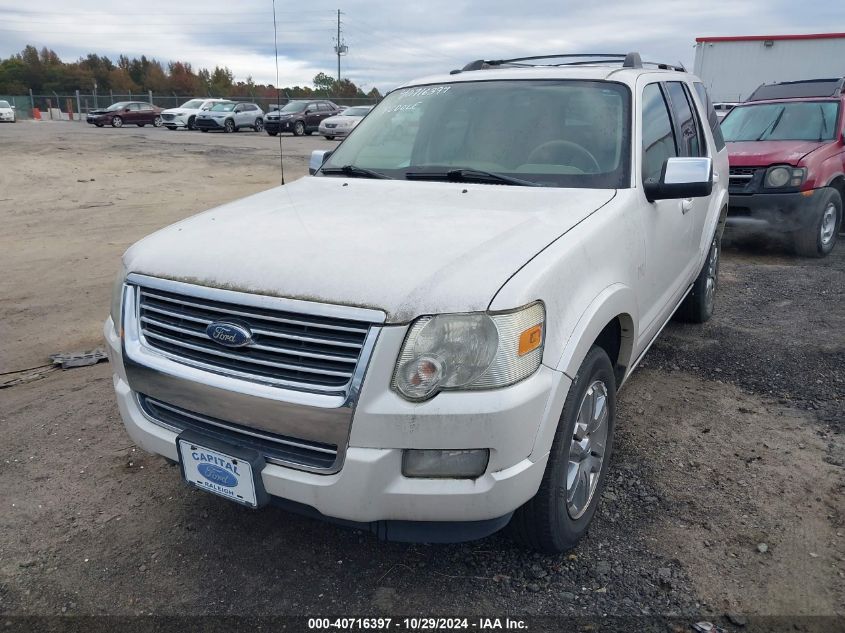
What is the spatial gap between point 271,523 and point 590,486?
1.36m

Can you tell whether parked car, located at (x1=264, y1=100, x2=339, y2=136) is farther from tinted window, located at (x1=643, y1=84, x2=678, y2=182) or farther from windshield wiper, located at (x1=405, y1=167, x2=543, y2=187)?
windshield wiper, located at (x1=405, y1=167, x2=543, y2=187)

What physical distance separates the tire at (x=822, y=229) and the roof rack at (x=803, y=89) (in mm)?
2099

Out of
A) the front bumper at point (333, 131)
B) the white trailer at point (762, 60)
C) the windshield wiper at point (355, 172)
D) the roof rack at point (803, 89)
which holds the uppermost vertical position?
the white trailer at point (762, 60)

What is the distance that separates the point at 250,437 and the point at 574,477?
123cm

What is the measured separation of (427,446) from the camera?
2074 millimetres

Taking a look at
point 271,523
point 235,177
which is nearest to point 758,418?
point 271,523

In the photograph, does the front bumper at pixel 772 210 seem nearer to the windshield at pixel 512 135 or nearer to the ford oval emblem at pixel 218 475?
the windshield at pixel 512 135

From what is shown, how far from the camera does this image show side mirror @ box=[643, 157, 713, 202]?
3.14m

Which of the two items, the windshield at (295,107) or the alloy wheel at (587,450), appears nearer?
the alloy wheel at (587,450)

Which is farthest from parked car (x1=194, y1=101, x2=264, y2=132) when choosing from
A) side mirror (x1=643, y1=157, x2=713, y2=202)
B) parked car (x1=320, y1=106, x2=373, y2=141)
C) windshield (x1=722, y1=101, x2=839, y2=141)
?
side mirror (x1=643, y1=157, x2=713, y2=202)

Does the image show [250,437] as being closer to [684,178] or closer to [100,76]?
[684,178]

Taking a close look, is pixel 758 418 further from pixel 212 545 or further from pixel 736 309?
pixel 212 545

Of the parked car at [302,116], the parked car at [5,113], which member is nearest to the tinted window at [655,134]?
the parked car at [302,116]

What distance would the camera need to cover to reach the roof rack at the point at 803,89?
375 inches
